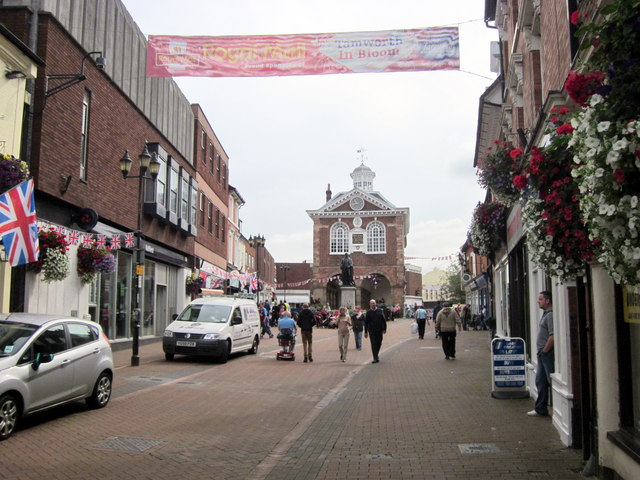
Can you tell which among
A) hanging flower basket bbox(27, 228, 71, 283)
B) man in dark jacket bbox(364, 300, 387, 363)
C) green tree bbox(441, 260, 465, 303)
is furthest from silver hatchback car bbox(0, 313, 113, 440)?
green tree bbox(441, 260, 465, 303)

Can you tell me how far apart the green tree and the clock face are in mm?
12311

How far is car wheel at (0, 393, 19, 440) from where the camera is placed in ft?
23.7

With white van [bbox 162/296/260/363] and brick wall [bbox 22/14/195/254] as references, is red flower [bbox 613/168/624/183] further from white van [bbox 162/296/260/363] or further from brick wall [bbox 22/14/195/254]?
white van [bbox 162/296/260/363]

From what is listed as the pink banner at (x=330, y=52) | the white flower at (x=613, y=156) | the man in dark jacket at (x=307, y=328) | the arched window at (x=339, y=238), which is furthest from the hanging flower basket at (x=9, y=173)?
the arched window at (x=339, y=238)

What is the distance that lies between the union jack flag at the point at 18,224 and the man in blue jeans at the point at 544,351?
28.6ft

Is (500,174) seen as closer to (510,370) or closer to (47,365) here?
(510,370)

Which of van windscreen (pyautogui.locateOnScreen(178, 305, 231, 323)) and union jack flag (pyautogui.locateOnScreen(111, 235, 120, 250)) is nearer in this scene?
union jack flag (pyautogui.locateOnScreen(111, 235, 120, 250))

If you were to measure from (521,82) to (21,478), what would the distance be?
12.7m

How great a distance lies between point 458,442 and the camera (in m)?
7.46

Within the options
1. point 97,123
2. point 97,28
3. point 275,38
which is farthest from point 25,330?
point 97,28

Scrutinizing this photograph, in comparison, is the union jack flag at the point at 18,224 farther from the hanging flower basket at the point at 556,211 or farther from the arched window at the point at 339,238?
the arched window at the point at 339,238

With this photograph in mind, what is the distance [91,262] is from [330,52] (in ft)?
28.8

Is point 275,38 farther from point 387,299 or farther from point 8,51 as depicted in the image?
point 387,299

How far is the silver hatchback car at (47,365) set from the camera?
24.5ft
